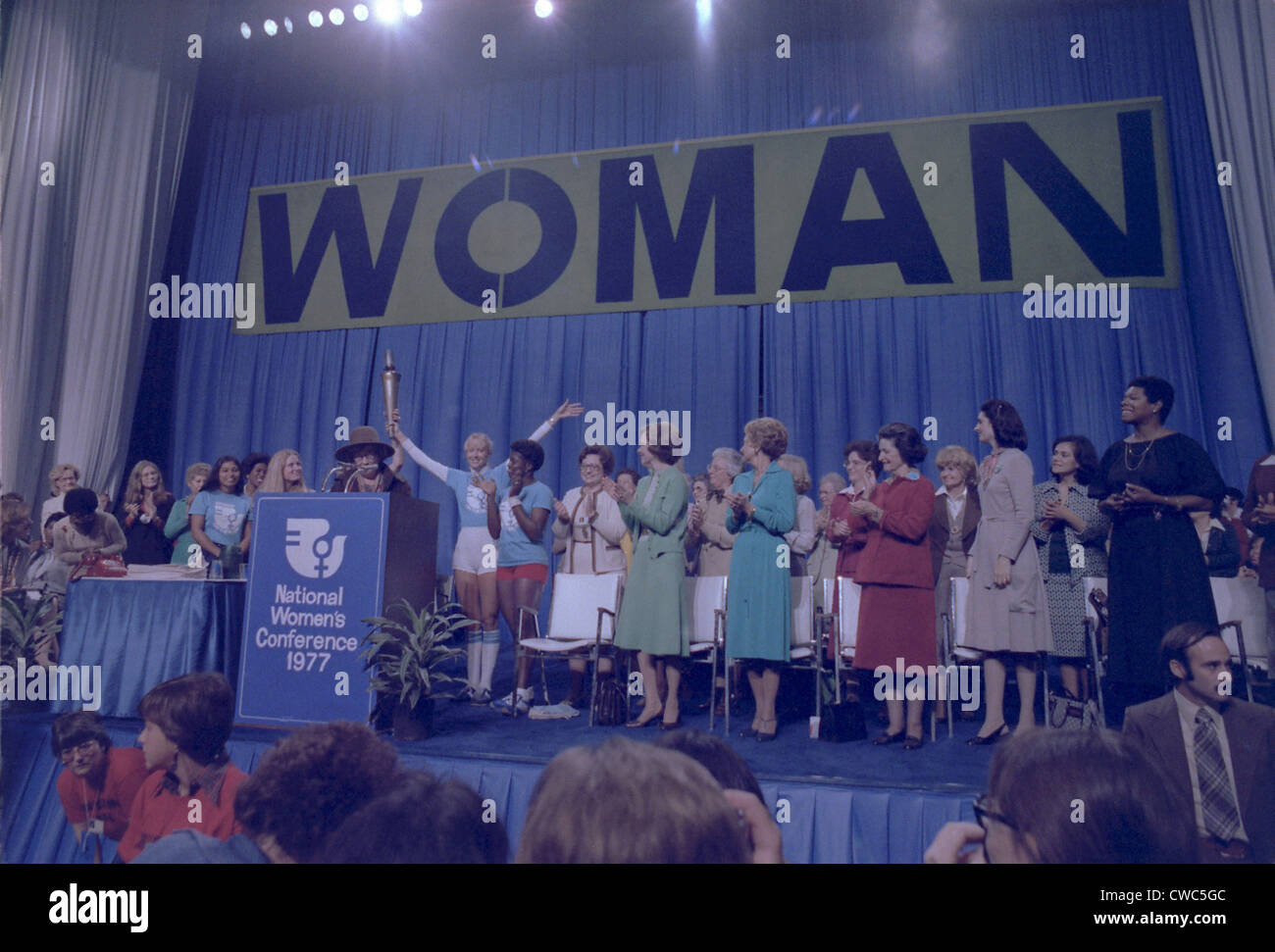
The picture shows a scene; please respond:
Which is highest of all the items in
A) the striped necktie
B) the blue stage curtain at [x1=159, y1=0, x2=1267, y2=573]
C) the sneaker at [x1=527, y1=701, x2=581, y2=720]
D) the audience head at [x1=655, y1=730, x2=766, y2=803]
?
the blue stage curtain at [x1=159, y1=0, x2=1267, y2=573]

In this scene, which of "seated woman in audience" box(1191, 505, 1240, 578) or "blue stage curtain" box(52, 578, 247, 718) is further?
"seated woman in audience" box(1191, 505, 1240, 578)

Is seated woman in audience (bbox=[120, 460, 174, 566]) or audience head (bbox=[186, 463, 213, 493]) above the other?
audience head (bbox=[186, 463, 213, 493])

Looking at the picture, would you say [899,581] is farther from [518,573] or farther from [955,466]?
[518,573]

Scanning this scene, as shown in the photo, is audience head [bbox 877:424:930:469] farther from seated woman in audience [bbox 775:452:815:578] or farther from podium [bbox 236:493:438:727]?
podium [bbox 236:493:438:727]

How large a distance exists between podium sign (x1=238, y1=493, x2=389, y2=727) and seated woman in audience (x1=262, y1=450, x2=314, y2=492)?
55 cm

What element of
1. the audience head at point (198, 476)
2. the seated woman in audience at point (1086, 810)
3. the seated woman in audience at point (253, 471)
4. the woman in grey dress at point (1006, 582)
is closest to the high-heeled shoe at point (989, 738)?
the woman in grey dress at point (1006, 582)

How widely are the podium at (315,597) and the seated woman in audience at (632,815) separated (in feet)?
7.85

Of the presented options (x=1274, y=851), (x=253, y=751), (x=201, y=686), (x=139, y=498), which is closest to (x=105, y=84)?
(x=139, y=498)

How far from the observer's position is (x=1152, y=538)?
9.71 feet

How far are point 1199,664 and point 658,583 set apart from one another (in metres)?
2.05

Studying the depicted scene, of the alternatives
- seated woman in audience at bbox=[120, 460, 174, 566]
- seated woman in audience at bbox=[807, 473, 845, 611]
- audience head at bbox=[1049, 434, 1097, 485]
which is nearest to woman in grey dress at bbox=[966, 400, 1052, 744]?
audience head at bbox=[1049, 434, 1097, 485]

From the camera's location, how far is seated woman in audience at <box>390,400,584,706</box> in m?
4.14

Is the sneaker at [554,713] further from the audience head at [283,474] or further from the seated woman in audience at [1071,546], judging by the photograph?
the seated woman in audience at [1071,546]

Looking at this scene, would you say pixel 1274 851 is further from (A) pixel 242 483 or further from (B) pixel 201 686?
(A) pixel 242 483
